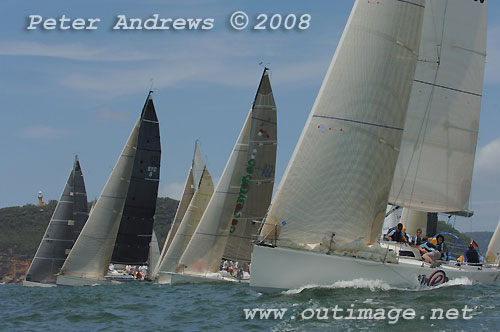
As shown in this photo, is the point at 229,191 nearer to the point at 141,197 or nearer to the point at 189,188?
the point at 141,197

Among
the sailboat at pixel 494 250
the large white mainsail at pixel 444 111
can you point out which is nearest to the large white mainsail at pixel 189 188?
the large white mainsail at pixel 444 111

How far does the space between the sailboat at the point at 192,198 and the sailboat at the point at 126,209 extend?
1.35 m

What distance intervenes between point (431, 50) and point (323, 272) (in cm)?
1268

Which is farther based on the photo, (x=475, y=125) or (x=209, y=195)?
(x=209, y=195)

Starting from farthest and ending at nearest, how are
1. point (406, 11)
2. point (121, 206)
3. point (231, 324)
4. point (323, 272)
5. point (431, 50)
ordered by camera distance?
1. point (121, 206)
2. point (431, 50)
3. point (406, 11)
4. point (323, 272)
5. point (231, 324)

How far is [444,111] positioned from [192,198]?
46.6ft

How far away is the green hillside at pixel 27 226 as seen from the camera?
97.7 metres

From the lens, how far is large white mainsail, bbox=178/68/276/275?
34094 millimetres

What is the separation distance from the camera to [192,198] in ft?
131

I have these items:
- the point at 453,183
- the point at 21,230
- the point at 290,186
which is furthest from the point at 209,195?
the point at 21,230

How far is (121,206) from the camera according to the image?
3994cm

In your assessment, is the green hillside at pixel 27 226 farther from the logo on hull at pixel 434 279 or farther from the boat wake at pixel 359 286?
the boat wake at pixel 359 286

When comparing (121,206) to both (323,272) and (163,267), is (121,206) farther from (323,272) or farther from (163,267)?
(323,272)

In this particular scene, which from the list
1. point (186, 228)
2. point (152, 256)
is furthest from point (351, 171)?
point (152, 256)
